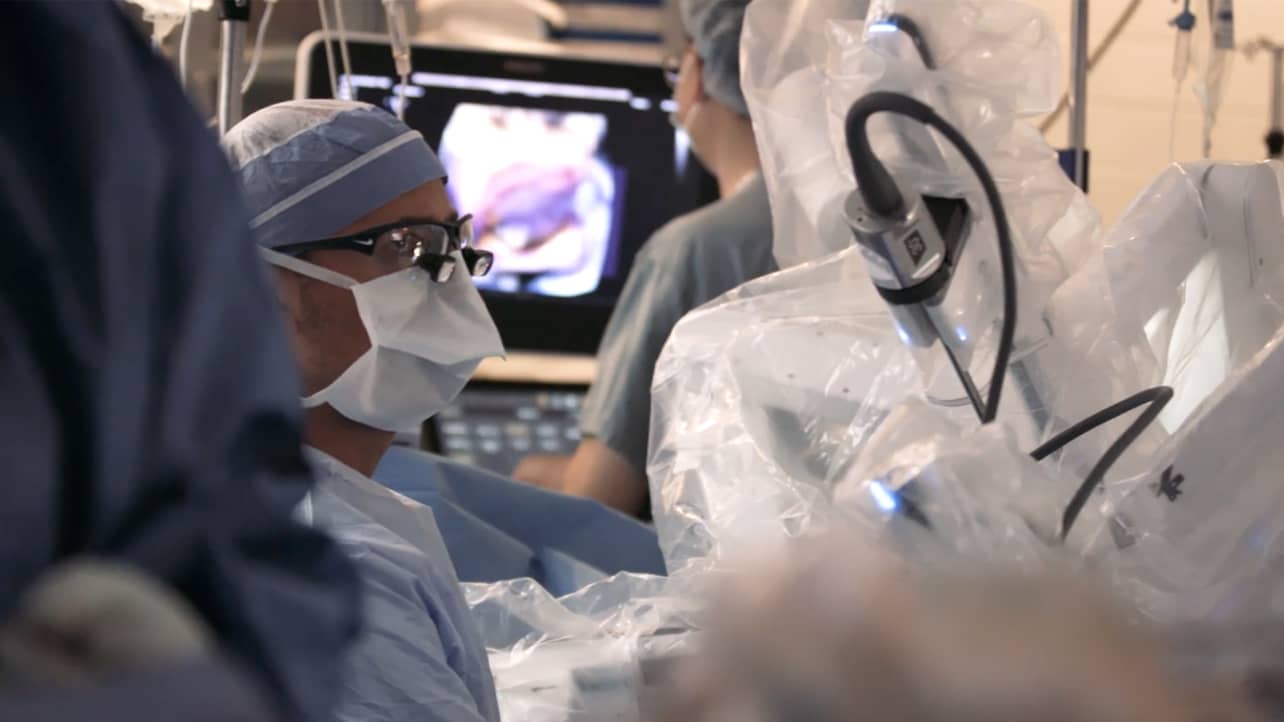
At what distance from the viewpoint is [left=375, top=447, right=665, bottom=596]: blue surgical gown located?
5.59 feet

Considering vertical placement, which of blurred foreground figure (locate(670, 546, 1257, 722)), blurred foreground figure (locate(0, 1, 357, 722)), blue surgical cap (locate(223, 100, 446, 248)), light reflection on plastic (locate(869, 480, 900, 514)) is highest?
blurred foreground figure (locate(0, 1, 357, 722))

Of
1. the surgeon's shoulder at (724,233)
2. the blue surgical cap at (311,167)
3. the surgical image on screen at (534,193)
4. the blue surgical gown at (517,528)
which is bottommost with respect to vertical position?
the surgical image on screen at (534,193)

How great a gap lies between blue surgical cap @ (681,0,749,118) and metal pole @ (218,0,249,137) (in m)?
0.86

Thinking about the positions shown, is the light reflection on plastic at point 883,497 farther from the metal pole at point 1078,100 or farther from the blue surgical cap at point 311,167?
the metal pole at point 1078,100

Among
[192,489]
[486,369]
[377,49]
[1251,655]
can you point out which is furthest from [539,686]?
[377,49]

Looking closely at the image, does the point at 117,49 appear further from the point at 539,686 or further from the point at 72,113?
the point at 539,686

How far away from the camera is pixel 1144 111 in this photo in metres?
2.89

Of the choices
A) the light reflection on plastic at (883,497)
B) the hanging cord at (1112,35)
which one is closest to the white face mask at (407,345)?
the light reflection on plastic at (883,497)

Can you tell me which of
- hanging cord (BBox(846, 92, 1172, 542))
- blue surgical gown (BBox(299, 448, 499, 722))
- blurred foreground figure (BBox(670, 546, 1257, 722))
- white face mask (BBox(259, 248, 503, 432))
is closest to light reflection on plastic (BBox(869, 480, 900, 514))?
hanging cord (BBox(846, 92, 1172, 542))

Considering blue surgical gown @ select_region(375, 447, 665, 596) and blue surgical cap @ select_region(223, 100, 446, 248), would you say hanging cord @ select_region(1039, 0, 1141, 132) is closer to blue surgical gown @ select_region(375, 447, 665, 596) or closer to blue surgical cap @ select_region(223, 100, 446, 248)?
blue surgical gown @ select_region(375, 447, 665, 596)

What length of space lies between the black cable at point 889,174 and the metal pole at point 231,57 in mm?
860

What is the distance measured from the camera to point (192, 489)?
1.49 feet

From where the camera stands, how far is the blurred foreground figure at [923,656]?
0.44 meters

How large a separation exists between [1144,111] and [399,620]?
2.25 metres
